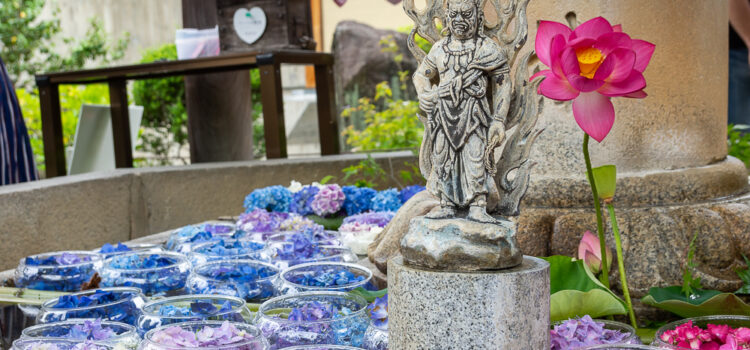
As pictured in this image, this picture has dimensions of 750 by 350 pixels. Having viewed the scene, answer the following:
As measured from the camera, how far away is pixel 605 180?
1.53 meters

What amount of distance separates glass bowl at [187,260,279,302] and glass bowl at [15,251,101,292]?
0.51m

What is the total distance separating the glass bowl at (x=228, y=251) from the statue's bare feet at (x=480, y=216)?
1.22 m

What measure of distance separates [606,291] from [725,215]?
2.50ft

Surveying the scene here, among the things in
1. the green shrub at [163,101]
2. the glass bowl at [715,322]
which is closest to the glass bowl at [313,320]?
the glass bowl at [715,322]

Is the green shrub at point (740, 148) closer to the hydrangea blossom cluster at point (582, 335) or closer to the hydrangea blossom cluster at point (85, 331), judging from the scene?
the hydrangea blossom cluster at point (582, 335)

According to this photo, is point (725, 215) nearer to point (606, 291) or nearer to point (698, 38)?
point (698, 38)

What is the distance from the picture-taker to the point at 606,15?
2143mm

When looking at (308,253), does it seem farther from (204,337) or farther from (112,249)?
(204,337)

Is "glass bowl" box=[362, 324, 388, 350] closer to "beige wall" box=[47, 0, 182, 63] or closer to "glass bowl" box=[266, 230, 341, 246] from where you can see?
"glass bowl" box=[266, 230, 341, 246]

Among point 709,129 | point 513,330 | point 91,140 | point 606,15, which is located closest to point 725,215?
point 709,129

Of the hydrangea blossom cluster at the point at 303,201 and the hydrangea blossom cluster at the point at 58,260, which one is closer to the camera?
the hydrangea blossom cluster at the point at 58,260

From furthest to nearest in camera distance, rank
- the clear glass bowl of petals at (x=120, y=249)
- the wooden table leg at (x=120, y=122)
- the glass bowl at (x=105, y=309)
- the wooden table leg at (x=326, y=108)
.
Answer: the wooden table leg at (x=120, y=122) < the wooden table leg at (x=326, y=108) < the clear glass bowl of petals at (x=120, y=249) < the glass bowl at (x=105, y=309)

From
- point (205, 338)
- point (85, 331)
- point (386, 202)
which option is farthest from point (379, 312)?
point (386, 202)

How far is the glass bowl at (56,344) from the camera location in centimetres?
152
